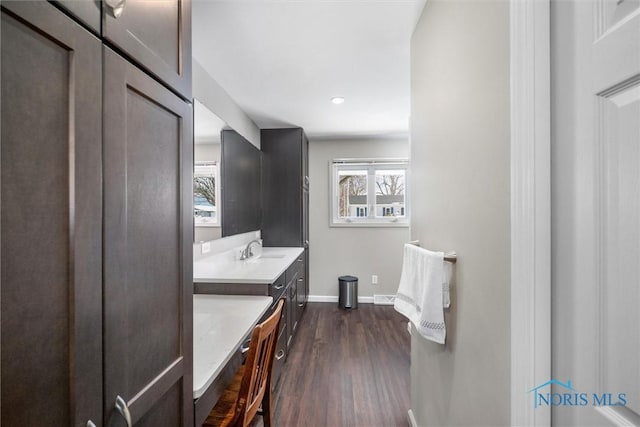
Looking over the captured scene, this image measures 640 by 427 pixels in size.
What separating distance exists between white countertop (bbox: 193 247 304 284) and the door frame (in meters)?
1.58

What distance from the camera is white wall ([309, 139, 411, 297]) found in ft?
14.5

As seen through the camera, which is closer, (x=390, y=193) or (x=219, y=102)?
(x=219, y=102)

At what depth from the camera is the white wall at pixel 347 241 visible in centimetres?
441

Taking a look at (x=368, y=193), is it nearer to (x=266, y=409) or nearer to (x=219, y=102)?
(x=219, y=102)

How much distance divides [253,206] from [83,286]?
3041mm

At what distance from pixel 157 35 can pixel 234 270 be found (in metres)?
1.90

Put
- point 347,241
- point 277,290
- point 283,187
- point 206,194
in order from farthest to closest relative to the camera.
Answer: point 347,241 < point 283,187 < point 206,194 < point 277,290

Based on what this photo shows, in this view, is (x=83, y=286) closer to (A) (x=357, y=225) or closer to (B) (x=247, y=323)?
(B) (x=247, y=323)

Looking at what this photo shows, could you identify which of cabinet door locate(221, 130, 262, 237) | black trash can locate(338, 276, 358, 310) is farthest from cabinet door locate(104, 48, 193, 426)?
black trash can locate(338, 276, 358, 310)

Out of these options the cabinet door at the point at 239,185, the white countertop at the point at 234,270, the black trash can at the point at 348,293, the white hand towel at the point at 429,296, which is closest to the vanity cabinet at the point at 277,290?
the white countertop at the point at 234,270

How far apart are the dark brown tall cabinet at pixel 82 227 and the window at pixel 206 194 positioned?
4.99 ft

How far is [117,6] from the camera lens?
0.61m

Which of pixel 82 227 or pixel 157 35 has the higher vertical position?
pixel 157 35

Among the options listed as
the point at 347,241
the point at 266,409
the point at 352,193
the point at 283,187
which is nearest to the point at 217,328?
the point at 266,409
